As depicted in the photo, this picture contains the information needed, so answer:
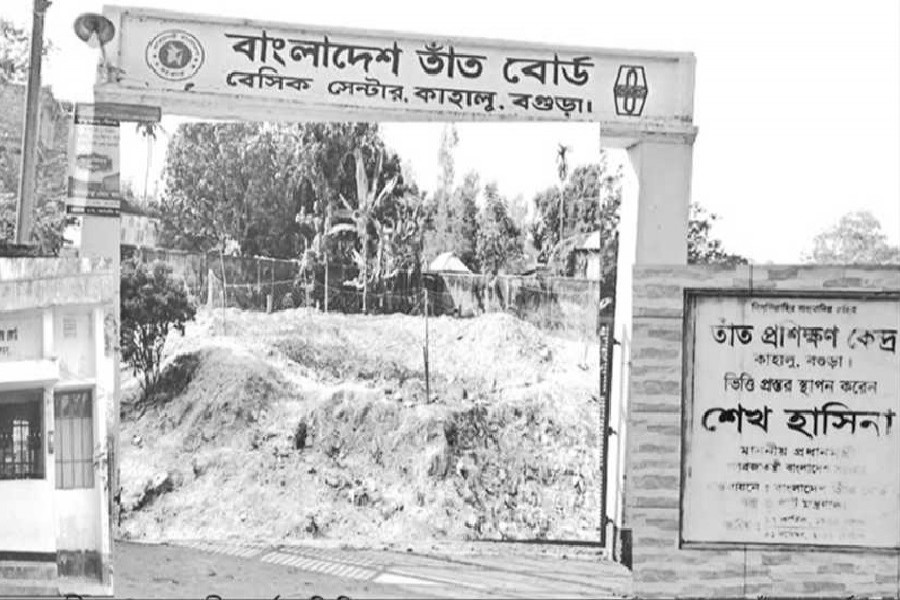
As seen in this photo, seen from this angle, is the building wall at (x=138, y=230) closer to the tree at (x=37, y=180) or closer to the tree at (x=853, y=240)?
the tree at (x=37, y=180)

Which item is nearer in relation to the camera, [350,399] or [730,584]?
[730,584]

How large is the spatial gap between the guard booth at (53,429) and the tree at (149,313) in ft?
1.37

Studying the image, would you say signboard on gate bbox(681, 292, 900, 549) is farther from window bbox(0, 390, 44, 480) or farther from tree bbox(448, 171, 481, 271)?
window bbox(0, 390, 44, 480)

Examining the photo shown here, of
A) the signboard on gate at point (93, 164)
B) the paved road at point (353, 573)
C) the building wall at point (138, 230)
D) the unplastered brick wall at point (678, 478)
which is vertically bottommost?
the paved road at point (353, 573)

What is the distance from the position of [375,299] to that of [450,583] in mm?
1441

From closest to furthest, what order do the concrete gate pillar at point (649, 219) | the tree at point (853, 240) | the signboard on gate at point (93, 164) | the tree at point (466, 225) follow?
the signboard on gate at point (93, 164) < the tree at point (466, 225) < the concrete gate pillar at point (649, 219) < the tree at point (853, 240)

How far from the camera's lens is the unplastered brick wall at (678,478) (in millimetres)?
4586

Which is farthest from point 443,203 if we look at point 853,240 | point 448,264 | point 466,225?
point 853,240

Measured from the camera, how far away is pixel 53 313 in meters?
4.45

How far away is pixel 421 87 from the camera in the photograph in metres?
5.14

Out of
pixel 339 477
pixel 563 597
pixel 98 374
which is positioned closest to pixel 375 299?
pixel 339 477

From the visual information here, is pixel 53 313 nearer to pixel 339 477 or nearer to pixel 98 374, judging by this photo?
pixel 98 374

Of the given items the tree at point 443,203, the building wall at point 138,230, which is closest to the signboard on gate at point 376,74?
the tree at point 443,203

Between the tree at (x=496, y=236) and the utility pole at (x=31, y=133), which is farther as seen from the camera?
the utility pole at (x=31, y=133)
